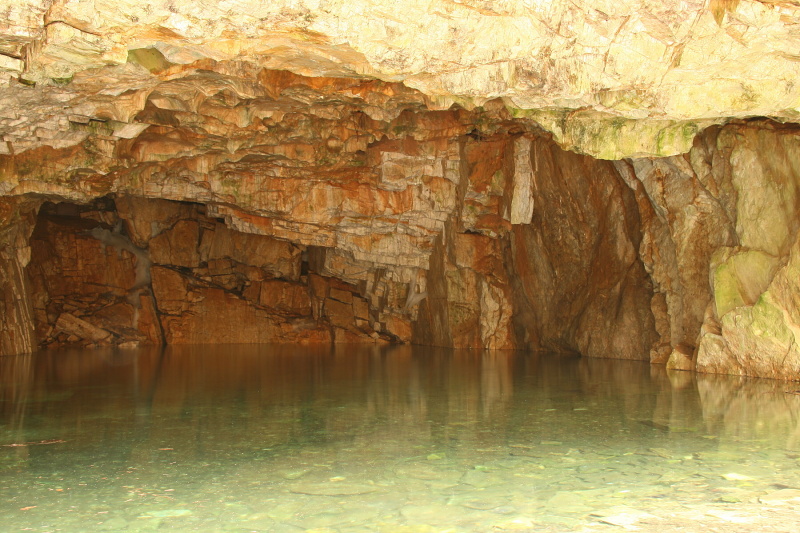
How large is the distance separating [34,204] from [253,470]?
16.6 meters

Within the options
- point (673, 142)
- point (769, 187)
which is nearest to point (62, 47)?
point (673, 142)

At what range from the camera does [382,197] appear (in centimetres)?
2066

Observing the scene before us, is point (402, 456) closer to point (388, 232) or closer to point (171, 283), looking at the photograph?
point (388, 232)

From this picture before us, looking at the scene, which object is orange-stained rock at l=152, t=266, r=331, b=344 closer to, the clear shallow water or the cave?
the cave

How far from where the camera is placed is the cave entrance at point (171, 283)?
2494 cm

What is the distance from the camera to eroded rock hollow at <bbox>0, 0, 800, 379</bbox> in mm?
8656

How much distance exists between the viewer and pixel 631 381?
11.8 meters

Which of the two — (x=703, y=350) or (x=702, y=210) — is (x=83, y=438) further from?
(x=702, y=210)

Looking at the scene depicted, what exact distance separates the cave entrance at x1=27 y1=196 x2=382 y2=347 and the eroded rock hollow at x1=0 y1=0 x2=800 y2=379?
0.08 metres

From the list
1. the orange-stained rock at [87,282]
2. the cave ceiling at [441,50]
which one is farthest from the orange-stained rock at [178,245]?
the cave ceiling at [441,50]

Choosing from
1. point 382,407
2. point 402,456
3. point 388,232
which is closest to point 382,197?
point 388,232

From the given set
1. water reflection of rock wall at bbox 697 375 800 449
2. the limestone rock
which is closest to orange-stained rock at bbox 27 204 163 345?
the limestone rock

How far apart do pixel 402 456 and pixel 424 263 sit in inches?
698

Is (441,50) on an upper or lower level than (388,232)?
upper
